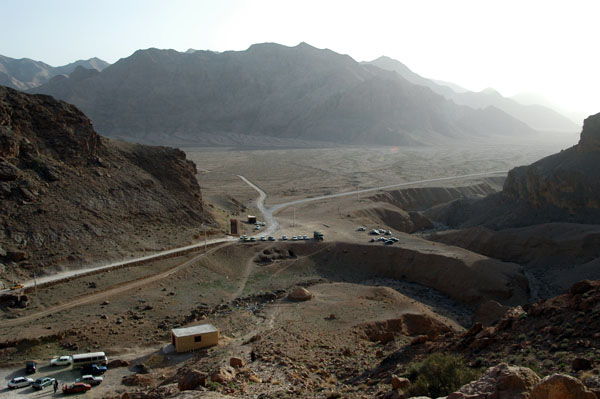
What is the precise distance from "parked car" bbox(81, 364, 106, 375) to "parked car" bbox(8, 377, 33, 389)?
96.0 inches

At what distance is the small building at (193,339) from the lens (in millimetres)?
27944

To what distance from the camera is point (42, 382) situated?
942 inches

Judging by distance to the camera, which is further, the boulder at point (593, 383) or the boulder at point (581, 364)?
the boulder at point (581, 364)

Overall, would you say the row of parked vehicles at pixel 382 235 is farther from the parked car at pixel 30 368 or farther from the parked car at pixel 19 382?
the parked car at pixel 19 382

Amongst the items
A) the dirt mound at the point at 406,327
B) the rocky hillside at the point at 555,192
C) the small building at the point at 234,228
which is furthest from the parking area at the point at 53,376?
the rocky hillside at the point at 555,192

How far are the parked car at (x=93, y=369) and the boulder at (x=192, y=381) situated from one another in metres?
8.65

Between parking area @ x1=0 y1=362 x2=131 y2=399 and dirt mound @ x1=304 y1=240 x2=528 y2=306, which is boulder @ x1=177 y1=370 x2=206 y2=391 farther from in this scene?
dirt mound @ x1=304 y1=240 x2=528 y2=306

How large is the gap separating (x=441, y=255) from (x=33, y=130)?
39748mm

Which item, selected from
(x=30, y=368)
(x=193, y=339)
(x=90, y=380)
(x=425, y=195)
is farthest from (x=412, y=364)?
(x=425, y=195)

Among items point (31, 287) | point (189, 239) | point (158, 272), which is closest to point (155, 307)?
point (158, 272)

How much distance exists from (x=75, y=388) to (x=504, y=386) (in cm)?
2007

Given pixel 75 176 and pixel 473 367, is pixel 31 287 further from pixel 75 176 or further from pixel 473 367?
pixel 473 367

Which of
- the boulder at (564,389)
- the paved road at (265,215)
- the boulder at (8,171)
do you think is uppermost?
the boulder at (8,171)

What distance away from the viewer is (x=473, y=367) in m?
17.9
